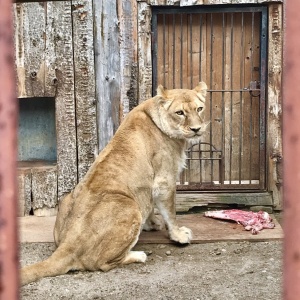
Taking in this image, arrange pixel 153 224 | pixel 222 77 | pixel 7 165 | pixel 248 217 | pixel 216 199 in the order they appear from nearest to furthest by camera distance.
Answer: pixel 7 165, pixel 153 224, pixel 248 217, pixel 216 199, pixel 222 77

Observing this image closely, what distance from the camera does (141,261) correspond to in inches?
204

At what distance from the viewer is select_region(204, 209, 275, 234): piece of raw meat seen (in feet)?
19.8

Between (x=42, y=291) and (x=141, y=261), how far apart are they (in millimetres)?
921

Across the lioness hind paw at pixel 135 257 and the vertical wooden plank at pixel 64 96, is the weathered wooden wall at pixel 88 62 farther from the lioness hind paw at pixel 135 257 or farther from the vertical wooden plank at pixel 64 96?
the lioness hind paw at pixel 135 257

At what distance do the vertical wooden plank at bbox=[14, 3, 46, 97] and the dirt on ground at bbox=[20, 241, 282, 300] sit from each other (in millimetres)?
1542

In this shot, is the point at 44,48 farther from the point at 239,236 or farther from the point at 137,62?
the point at 239,236

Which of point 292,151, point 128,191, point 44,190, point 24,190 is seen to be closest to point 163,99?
point 128,191

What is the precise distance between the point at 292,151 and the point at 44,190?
562 centimetres

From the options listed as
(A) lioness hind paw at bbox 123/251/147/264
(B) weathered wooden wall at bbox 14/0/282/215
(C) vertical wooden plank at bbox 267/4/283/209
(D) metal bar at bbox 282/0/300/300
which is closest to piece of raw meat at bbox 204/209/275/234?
(C) vertical wooden plank at bbox 267/4/283/209

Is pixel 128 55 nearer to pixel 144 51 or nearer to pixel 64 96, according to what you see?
pixel 144 51

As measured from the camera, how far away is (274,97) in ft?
21.1

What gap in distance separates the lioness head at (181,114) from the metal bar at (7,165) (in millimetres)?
4277

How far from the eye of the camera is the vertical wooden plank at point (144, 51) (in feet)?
20.5

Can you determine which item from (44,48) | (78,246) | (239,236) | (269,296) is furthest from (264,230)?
(44,48)
